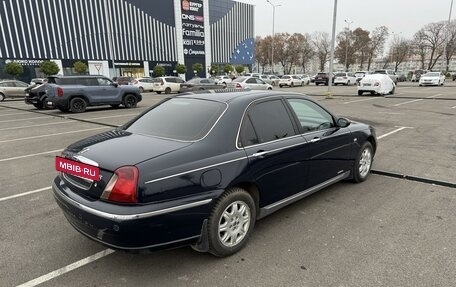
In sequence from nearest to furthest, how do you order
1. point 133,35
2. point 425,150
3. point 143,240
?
point 143,240 → point 425,150 → point 133,35

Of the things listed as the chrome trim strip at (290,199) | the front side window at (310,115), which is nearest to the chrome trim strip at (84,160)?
the chrome trim strip at (290,199)

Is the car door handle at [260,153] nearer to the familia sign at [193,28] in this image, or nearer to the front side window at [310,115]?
the front side window at [310,115]

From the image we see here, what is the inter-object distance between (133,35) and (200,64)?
14.0 m

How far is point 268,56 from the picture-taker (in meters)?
87.4

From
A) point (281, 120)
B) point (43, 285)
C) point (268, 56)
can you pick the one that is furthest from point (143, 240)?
point (268, 56)

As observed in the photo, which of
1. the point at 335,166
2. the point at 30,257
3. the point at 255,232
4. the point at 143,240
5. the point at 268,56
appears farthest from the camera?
the point at 268,56

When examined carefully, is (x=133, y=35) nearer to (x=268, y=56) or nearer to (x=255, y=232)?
(x=268, y=56)

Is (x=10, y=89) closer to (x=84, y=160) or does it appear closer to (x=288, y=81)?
(x=84, y=160)

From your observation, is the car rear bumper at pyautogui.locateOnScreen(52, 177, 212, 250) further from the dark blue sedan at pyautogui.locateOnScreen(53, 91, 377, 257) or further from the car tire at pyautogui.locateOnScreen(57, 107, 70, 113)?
the car tire at pyautogui.locateOnScreen(57, 107, 70, 113)

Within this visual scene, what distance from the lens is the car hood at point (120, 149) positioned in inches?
106

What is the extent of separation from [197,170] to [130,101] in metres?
15.2

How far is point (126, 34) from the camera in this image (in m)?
57.8

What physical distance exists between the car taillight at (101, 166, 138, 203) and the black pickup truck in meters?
13.5

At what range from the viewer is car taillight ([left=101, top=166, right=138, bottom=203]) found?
8.25 ft
